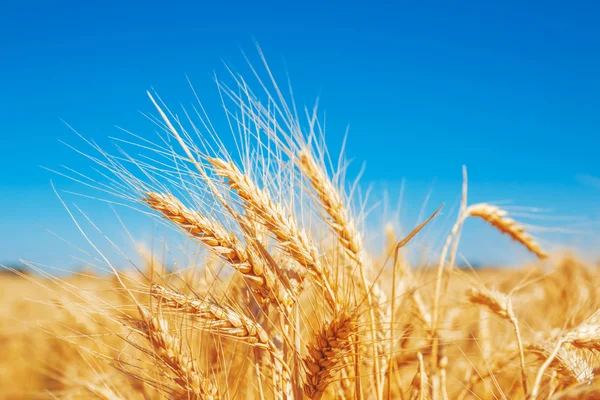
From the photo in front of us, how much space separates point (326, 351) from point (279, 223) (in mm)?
335

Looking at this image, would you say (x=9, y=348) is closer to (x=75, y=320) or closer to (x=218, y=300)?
(x=75, y=320)

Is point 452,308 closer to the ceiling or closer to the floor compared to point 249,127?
closer to the floor

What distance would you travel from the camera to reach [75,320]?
7.63 feet

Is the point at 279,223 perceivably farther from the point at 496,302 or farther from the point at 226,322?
the point at 496,302

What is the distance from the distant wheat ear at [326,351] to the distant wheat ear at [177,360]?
0.26 m

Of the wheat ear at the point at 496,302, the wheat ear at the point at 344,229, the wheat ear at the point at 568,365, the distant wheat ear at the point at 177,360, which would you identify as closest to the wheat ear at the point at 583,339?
the wheat ear at the point at 568,365

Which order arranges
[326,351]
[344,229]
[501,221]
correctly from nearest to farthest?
[326,351]
[344,229]
[501,221]

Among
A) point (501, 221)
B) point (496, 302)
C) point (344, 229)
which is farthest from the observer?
point (501, 221)

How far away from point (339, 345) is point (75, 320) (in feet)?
5.99

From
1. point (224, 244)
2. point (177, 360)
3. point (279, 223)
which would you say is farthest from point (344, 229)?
point (177, 360)

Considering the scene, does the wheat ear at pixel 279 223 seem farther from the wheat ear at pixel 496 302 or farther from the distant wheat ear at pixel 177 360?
the wheat ear at pixel 496 302

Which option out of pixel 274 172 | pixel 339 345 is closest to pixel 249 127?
pixel 274 172

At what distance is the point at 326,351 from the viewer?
1.02 m

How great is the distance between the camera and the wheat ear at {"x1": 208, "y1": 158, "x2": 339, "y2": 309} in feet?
3.66
